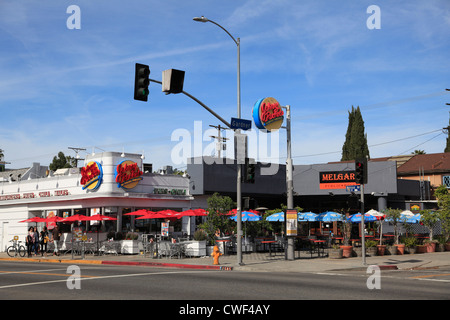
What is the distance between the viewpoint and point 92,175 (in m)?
37.0

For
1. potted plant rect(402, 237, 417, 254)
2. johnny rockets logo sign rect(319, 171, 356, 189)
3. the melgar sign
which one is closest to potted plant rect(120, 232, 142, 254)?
the melgar sign

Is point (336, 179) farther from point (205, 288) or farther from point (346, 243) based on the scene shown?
point (205, 288)

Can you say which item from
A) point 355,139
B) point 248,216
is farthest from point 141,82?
point 355,139

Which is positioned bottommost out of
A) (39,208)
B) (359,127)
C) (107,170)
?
(39,208)

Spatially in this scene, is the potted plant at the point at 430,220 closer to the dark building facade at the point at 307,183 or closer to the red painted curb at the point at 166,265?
the dark building facade at the point at 307,183

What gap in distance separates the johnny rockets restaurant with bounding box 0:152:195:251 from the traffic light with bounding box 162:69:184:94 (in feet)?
64.9

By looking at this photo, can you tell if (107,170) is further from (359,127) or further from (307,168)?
(359,127)

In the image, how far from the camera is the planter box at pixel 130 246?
33.0 m

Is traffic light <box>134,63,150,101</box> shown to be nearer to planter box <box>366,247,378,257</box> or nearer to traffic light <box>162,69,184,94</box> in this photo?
traffic light <box>162,69,184,94</box>

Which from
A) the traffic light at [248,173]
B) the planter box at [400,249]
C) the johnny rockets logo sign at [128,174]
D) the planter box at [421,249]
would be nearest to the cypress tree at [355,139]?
the planter box at [421,249]

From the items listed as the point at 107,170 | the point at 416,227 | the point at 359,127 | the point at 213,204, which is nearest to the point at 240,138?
the point at 213,204

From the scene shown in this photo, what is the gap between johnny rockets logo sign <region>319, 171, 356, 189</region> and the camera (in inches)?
1736

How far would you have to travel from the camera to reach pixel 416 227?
4544 cm

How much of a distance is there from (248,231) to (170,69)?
18.8 meters
